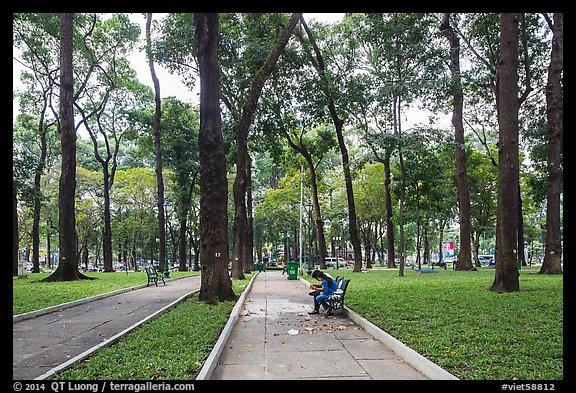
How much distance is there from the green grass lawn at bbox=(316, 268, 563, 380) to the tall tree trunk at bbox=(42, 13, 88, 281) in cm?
1551

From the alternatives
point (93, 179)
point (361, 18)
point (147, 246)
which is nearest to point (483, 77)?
point (361, 18)

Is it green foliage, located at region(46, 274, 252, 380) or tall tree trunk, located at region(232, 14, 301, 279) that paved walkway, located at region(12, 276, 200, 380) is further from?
tall tree trunk, located at region(232, 14, 301, 279)

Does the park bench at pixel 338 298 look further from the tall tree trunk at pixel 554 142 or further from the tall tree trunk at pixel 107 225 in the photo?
the tall tree trunk at pixel 107 225

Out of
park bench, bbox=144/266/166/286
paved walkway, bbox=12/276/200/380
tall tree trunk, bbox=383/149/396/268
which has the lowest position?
park bench, bbox=144/266/166/286

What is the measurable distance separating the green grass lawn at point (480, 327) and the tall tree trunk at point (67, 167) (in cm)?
1551

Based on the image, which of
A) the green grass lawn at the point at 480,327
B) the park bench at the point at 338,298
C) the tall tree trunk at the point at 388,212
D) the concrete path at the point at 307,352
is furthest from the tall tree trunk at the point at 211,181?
the tall tree trunk at the point at 388,212

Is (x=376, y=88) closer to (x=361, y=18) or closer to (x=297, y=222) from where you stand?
(x=361, y=18)

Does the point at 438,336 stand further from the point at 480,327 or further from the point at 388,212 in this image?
the point at 388,212

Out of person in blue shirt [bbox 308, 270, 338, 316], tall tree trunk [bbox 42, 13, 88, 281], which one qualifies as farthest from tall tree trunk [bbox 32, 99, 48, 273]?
person in blue shirt [bbox 308, 270, 338, 316]

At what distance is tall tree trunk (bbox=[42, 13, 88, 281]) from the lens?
22.4 meters

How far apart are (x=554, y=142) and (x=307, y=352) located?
62.2 feet

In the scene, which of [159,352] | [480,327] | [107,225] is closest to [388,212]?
[107,225]

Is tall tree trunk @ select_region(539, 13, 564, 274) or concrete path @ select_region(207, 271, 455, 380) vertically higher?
tall tree trunk @ select_region(539, 13, 564, 274)

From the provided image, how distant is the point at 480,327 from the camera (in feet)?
27.1
